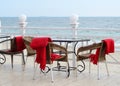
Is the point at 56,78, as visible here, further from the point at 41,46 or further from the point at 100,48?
the point at 100,48

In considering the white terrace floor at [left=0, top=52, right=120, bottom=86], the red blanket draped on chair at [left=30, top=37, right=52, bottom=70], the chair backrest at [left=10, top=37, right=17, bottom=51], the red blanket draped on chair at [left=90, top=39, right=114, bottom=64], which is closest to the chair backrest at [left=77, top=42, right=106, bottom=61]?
the red blanket draped on chair at [left=90, top=39, right=114, bottom=64]

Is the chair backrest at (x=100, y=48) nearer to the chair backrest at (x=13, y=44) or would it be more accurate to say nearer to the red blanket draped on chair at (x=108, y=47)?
the red blanket draped on chair at (x=108, y=47)

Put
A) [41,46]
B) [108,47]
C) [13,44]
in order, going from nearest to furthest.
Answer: [41,46], [108,47], [13,44]

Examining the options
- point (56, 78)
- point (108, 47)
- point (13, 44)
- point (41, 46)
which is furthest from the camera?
point (13, 44)

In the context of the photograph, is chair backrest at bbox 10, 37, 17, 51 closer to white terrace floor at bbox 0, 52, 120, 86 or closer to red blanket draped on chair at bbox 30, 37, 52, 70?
white terrace floor at bbox 0, 52, 120, 86

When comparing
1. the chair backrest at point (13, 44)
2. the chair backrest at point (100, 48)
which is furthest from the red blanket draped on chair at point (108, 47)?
the chair backrest at point (13, 44)

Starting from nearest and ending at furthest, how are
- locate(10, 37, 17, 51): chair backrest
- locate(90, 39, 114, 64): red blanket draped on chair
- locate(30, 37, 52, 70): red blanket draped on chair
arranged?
locate(30, 37, 52, 70): red blanket draped on chair, locate(90, 39, 114, 64): red blanket draped on chair, locate(10, 37, 17, 51): chair backrest

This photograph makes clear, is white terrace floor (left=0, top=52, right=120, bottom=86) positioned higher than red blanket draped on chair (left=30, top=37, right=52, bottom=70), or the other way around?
red blanket draped on chair (left=30, top=37, right=52, bottom=70)

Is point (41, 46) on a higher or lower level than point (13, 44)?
higher

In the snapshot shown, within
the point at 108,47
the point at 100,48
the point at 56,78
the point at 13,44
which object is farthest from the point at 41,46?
the point at 13,44

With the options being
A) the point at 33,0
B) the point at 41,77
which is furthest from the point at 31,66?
the point at 33,0

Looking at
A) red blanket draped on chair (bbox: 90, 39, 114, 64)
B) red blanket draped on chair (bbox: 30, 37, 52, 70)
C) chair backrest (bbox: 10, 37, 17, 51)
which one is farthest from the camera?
chair backrest (bbox: 10, 37, 17, 51)

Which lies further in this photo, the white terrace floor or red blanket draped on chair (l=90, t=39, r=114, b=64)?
red blanket draped on chair (l=90, t=39, r=114, b=64)

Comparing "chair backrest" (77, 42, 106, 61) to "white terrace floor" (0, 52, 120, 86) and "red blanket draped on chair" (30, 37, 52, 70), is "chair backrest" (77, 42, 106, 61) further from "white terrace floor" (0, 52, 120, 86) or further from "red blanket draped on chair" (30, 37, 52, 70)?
"red blanket draped on chair" (30, 37, 52, 70)
